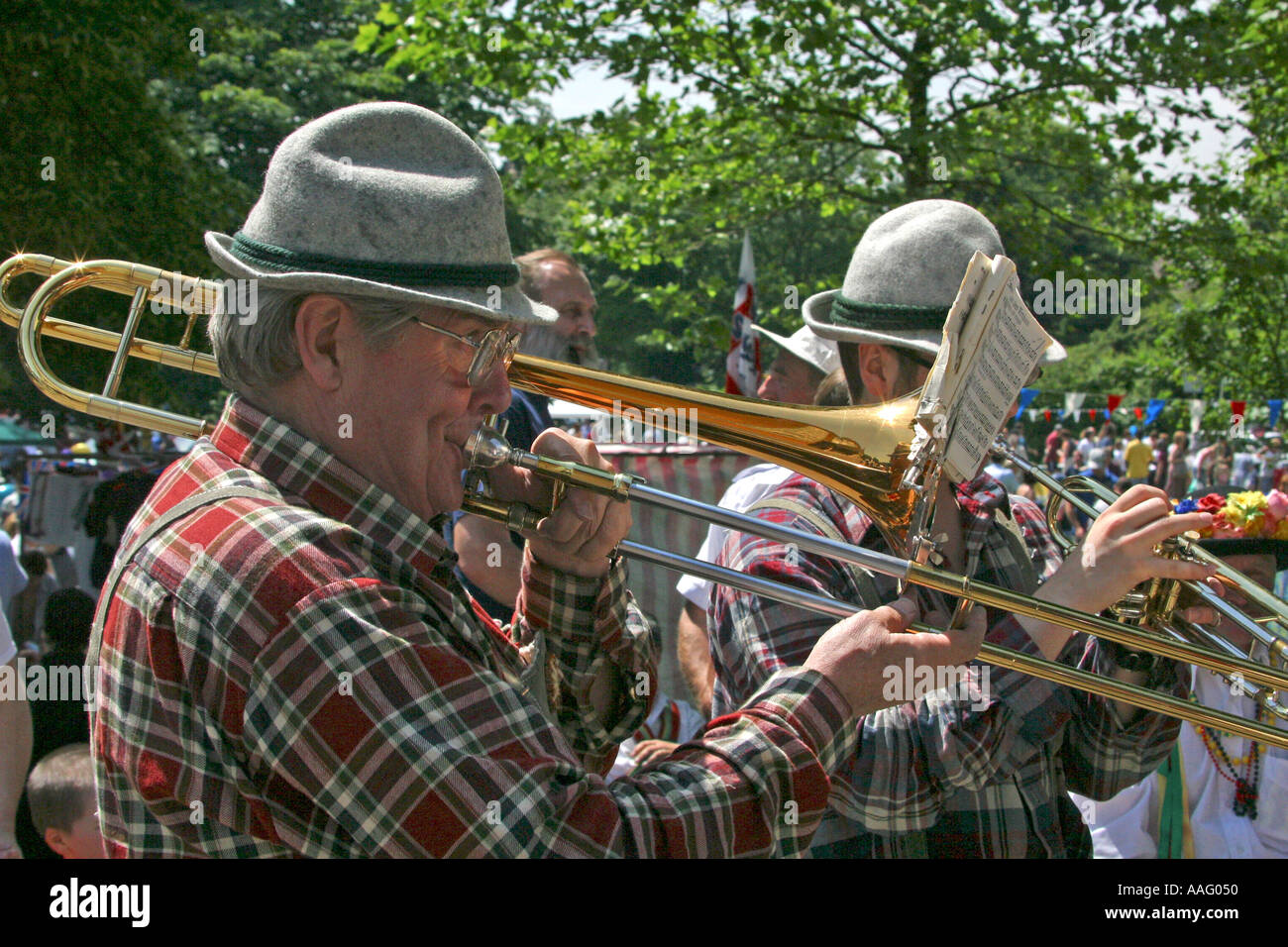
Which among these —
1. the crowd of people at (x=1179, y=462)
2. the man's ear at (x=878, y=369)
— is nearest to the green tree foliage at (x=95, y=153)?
the man's ear at (x=878, y=369)

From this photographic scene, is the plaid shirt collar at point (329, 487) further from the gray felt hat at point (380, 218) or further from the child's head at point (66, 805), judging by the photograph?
the child's head at point (66, 805)

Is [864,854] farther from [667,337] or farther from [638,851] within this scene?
[667,337]

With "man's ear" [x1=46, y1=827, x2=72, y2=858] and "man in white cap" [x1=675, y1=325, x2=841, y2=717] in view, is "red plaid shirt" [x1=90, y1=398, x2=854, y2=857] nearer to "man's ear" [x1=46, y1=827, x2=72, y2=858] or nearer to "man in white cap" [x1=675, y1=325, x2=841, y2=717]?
"man in white cap" [x1=675, y1=325, x2=841, y2=717]

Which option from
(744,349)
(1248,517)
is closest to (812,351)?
(1248,517)

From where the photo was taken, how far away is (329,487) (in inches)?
55.5

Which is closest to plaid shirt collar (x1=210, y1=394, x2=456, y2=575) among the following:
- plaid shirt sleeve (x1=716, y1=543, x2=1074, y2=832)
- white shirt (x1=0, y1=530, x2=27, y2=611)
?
plaid shirt sleeve (x1=716, y1=543, x2=1074, y2=832)

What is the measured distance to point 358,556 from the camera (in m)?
1.31

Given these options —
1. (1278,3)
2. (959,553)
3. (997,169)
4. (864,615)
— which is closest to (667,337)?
(997,169)

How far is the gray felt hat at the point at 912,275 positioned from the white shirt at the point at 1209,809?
1.85 meters

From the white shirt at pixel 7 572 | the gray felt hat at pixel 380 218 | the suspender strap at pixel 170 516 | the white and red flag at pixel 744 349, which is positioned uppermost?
the white and red flag at pixel 744 349

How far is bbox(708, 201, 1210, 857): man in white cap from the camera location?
190 centimetres

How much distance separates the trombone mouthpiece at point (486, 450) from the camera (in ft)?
5.68

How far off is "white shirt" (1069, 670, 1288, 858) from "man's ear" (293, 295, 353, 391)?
276cm
